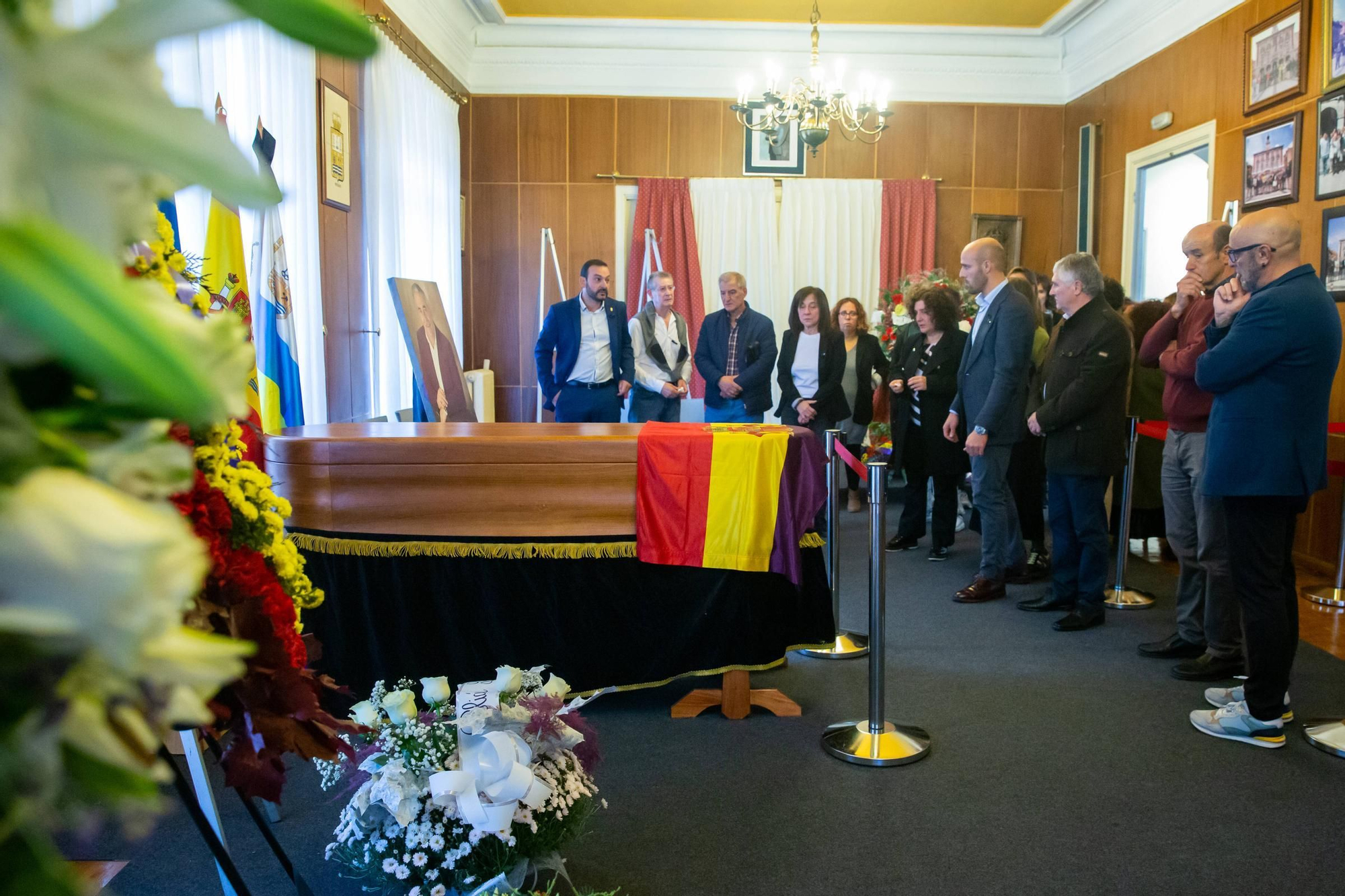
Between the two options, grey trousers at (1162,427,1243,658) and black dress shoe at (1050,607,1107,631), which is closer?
grey trousers at (1162,427,1243,658)

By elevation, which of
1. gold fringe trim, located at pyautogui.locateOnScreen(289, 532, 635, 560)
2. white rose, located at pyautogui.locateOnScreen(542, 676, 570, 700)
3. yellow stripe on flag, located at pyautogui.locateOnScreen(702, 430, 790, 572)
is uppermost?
yellow stripe on flag, located at pyautogui.locateOnScreen(702, 430, 790, 572)

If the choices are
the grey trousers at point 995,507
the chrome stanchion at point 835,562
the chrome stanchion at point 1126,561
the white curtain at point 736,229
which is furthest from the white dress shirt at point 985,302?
the white curtain at point 736,229

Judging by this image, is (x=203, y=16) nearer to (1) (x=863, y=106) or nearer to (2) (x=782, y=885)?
(2) (x=782, y=885)

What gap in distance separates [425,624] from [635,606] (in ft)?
2.05

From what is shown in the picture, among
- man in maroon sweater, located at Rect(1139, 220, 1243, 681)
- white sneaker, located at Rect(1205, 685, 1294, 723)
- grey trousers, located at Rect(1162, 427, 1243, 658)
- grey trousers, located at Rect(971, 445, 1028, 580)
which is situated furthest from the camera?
grey trousers, located at Rect(971, 445, 1028, 580)

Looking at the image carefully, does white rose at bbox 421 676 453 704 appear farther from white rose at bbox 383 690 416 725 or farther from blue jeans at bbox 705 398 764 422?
blue jeans at bbox 705 398 764 422

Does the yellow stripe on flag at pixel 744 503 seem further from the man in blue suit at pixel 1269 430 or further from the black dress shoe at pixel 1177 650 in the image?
the black dress shoe at pixel 1177 650

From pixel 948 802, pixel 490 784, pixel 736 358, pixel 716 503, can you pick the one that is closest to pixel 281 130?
pixel 736 358

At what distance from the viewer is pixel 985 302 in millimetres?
4531

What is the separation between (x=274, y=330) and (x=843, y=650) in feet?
8.64

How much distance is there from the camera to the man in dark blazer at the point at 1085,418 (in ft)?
13.3

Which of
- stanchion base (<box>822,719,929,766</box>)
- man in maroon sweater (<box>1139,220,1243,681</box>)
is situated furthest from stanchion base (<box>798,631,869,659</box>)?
man in maroon sweater (<box>1139,220,1243,681</box>)

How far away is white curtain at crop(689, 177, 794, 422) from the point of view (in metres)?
8.77

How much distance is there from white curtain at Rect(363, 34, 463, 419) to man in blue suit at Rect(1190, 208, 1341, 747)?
14.0 ft
